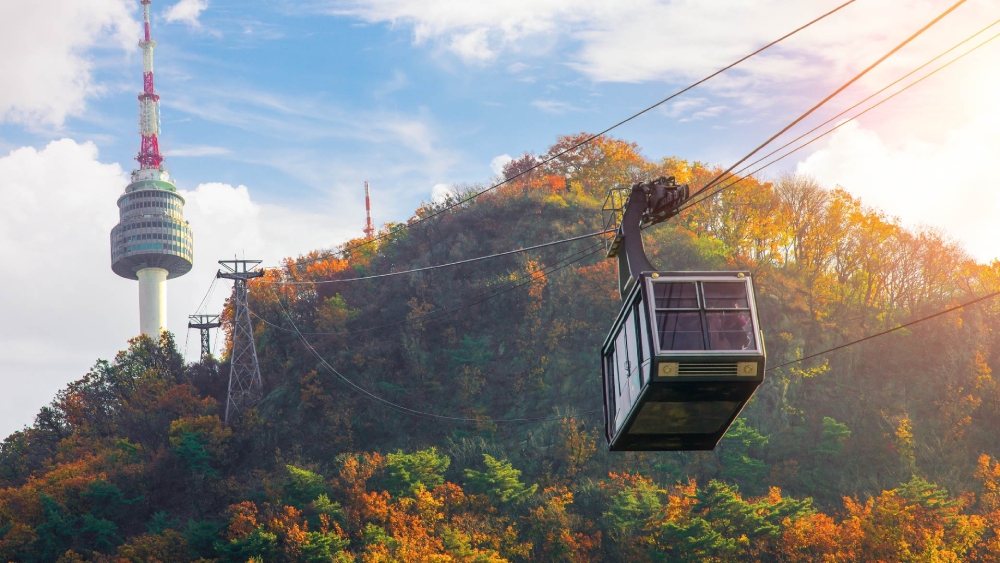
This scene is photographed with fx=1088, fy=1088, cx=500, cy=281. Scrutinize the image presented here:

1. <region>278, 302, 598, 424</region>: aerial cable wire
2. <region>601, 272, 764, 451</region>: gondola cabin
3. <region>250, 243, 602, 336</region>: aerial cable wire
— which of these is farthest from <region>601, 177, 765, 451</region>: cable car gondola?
<region>250, 243, 602, 336</region>: aerial cable wire

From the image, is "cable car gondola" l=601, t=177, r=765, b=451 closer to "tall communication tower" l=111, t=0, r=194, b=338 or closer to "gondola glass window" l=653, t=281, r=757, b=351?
"gondola glass window" l=653, t=281, r=757, b=351

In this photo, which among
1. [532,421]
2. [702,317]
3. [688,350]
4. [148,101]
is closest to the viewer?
[688,350]

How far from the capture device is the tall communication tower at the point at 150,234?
Result: 147 metres

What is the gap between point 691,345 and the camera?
20688 mm

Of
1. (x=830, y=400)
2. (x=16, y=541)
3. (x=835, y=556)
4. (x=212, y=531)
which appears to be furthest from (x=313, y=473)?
(x=830, y=400)

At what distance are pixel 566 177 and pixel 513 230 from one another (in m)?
9.61

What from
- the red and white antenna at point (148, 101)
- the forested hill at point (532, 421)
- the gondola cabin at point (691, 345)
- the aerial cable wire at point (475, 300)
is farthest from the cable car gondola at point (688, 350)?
the red and white antenna at point (148, 101)

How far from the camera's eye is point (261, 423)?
6881 cm

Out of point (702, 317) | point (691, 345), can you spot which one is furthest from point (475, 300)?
point (691, 345)

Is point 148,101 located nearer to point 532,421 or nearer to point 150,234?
point 150,234

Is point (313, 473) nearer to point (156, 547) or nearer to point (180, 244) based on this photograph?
point (156, 547)

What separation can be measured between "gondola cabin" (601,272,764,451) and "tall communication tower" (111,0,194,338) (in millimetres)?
133501

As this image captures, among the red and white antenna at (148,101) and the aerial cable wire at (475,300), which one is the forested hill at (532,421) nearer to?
the aerial cable wire at (475,300)

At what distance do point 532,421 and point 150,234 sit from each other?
316 ft
